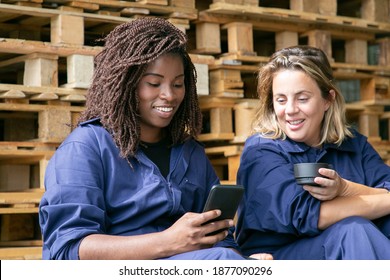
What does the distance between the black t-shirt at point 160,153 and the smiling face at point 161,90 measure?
10 centimetres

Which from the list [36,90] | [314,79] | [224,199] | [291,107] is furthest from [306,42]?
[224,199]

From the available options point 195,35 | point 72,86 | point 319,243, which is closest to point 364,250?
point 319,243

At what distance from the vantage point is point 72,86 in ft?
14.1

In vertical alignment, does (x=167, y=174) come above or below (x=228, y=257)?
above

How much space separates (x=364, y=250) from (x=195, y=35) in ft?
7.54

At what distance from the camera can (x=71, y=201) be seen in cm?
309

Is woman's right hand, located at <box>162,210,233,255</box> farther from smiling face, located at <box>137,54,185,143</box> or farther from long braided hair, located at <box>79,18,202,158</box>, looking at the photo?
smiling face, located at <box>137,54,185,143</box>

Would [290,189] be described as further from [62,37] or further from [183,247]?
[62,37]

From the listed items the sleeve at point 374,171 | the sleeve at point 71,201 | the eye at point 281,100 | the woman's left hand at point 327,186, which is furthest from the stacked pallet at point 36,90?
the sleeve at point 374,171

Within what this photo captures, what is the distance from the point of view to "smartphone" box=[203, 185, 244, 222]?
10.2 ft

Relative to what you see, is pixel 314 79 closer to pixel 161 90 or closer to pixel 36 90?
pixel 161 90

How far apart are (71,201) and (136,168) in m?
0.37

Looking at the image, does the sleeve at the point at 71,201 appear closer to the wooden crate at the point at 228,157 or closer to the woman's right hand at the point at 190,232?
the woman's right hand at the point at 190,232

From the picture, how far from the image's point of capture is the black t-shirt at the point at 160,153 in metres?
3.46
